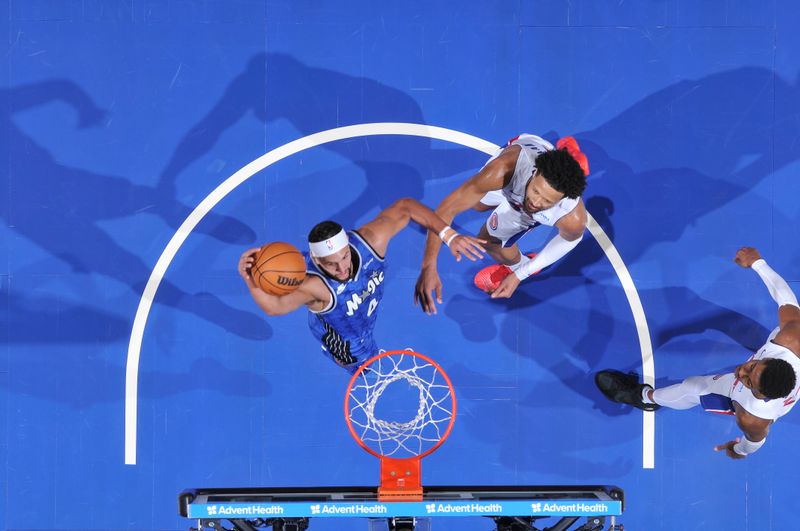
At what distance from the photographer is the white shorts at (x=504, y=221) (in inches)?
239

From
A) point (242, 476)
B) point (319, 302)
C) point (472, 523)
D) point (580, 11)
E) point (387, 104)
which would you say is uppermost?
point (580, 11)

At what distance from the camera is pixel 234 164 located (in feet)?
22.5

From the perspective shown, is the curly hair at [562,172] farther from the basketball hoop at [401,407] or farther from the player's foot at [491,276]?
the basketball hoop at [401,407]

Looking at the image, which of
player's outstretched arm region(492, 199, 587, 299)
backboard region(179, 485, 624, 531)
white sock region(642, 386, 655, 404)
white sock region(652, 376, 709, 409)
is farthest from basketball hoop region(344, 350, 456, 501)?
white sock region(652, 376, 709, 409)

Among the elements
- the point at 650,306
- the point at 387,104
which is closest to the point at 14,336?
the point at 387,104

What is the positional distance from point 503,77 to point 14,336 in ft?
17.6

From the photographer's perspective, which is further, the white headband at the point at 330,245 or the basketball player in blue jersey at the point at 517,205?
the basketball player in blue jersey at the point at 517,205

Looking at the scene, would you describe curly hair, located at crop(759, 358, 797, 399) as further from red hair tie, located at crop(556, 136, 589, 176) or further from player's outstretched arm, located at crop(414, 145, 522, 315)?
player's outstretched arm, located at crop(414, 145, 522, 315)

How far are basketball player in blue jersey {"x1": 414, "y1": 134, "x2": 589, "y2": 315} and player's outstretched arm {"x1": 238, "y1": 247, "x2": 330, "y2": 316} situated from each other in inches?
34.6

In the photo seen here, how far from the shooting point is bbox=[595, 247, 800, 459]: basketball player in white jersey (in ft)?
17.7

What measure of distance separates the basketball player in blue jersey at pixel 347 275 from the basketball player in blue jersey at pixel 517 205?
0.34 m

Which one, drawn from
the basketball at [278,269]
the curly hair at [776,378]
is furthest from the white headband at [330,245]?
the curly hair at [776,378]

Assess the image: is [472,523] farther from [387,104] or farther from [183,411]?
[387,104]

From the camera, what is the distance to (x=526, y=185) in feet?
18.4
